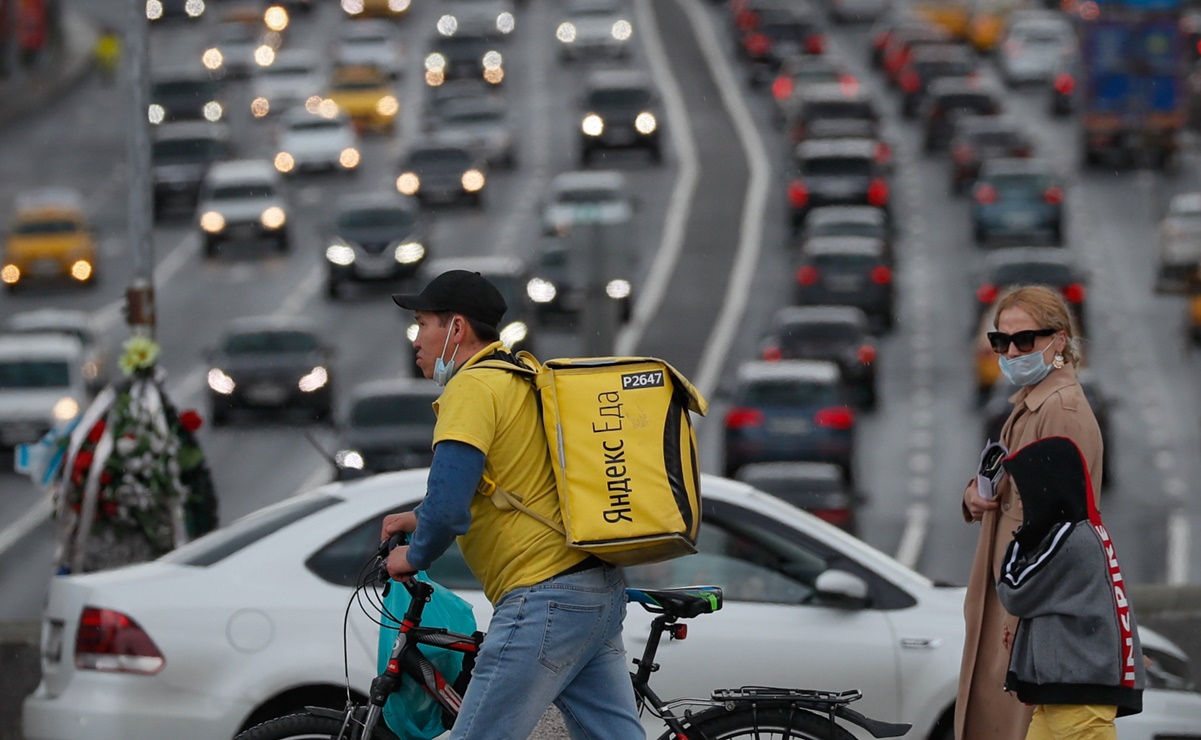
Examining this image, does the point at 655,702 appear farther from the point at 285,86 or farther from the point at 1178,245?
the point at 285,86

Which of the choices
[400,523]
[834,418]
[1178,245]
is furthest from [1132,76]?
[400,523]

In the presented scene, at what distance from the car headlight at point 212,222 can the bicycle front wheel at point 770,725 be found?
44931mm

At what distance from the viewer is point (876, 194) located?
166 ft

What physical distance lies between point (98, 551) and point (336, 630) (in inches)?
208

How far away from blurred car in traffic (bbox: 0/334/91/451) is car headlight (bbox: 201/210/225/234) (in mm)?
13424

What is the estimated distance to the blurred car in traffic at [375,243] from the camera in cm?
4544

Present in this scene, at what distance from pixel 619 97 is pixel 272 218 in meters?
11.3

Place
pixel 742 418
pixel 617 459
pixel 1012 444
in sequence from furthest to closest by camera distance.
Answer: pixel 742 418, pixel 1012 444, pixel 617 459

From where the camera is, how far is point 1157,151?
54750mm

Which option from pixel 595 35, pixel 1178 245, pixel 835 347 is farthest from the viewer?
pixel 595 35

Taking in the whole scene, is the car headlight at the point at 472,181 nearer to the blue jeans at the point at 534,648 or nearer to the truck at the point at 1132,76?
the truck at the point at 1132,76

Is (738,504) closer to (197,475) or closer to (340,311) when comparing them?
(197,475)

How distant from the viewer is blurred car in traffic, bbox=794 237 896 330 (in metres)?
42.1

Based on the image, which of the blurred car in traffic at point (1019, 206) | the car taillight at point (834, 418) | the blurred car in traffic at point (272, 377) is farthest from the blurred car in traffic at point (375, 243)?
the car taillight at point (834, 418)
